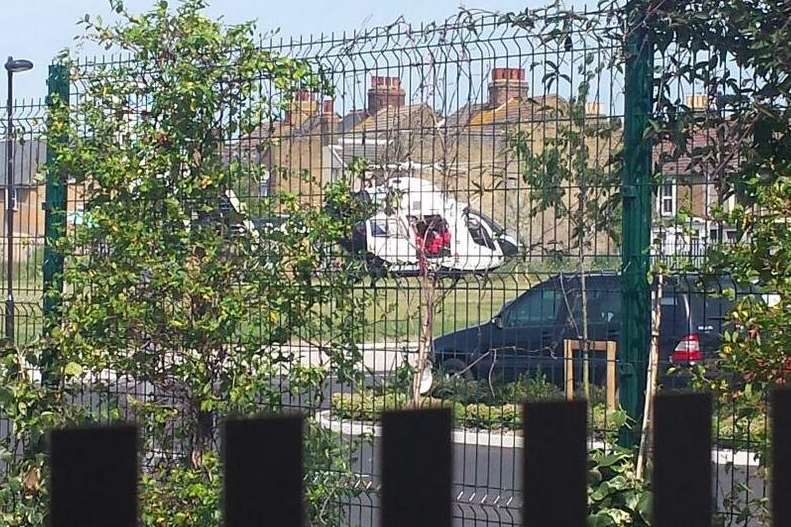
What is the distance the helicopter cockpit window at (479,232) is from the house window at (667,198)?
2.40 feet

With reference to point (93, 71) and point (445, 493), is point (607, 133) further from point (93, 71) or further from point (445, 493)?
point (445, 493)

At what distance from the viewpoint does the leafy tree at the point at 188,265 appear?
20.1ft

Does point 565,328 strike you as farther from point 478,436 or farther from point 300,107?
point 300,107

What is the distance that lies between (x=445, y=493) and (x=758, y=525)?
363 centimetres

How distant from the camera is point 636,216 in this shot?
545 cm

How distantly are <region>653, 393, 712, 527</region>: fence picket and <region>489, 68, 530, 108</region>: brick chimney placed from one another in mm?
3741

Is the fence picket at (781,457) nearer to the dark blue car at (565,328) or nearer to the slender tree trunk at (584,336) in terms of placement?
the dark blue car at (565,328)

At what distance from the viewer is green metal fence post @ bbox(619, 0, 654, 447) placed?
17.7 ft

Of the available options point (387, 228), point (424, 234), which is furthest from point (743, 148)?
Result: point (387, 228)

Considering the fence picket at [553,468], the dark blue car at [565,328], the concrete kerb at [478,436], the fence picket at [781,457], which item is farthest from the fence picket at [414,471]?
the dark blue car at [565,328]

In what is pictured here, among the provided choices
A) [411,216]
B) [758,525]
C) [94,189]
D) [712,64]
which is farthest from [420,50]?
[758,525]

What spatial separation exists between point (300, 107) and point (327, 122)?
20cm

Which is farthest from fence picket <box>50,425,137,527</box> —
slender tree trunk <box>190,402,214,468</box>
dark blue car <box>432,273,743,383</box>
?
slender tree trunk <box>190,402,214,468</box>

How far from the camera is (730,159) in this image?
5.30 m
